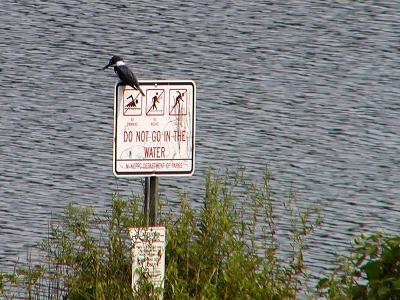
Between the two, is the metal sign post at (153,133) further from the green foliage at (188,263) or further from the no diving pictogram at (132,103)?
the green foliage at (188,263)

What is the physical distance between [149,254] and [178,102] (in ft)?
2.92

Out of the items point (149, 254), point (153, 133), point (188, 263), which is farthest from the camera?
point (188, 263)

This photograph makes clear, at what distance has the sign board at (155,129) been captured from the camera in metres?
7.21

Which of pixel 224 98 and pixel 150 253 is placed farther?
pixel 224 98

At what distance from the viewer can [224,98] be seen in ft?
55.1

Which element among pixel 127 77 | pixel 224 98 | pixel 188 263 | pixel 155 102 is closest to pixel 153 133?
pixel 155 102

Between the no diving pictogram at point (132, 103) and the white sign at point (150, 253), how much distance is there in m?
0.68

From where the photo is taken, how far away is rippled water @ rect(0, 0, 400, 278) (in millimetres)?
12875

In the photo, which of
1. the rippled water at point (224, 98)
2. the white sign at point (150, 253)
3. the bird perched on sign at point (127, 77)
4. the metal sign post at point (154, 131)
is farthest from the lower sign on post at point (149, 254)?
the rippled water at point (224, 98)

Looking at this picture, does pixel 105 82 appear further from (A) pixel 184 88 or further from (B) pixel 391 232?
(A) pixel 184 88

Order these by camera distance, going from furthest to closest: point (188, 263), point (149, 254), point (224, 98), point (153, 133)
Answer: point (224, 98) < point (188, 263) < point (153, 133) < point (149, 254)

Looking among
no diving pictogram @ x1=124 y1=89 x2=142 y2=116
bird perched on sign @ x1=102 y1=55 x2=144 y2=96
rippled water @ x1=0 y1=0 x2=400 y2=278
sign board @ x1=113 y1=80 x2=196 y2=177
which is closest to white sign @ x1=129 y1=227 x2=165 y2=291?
sign board @ x1=113 y1=80 x2=196 y2=177

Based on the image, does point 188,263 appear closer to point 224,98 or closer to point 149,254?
point 149,254

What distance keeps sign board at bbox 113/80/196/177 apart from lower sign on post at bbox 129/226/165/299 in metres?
0.35
